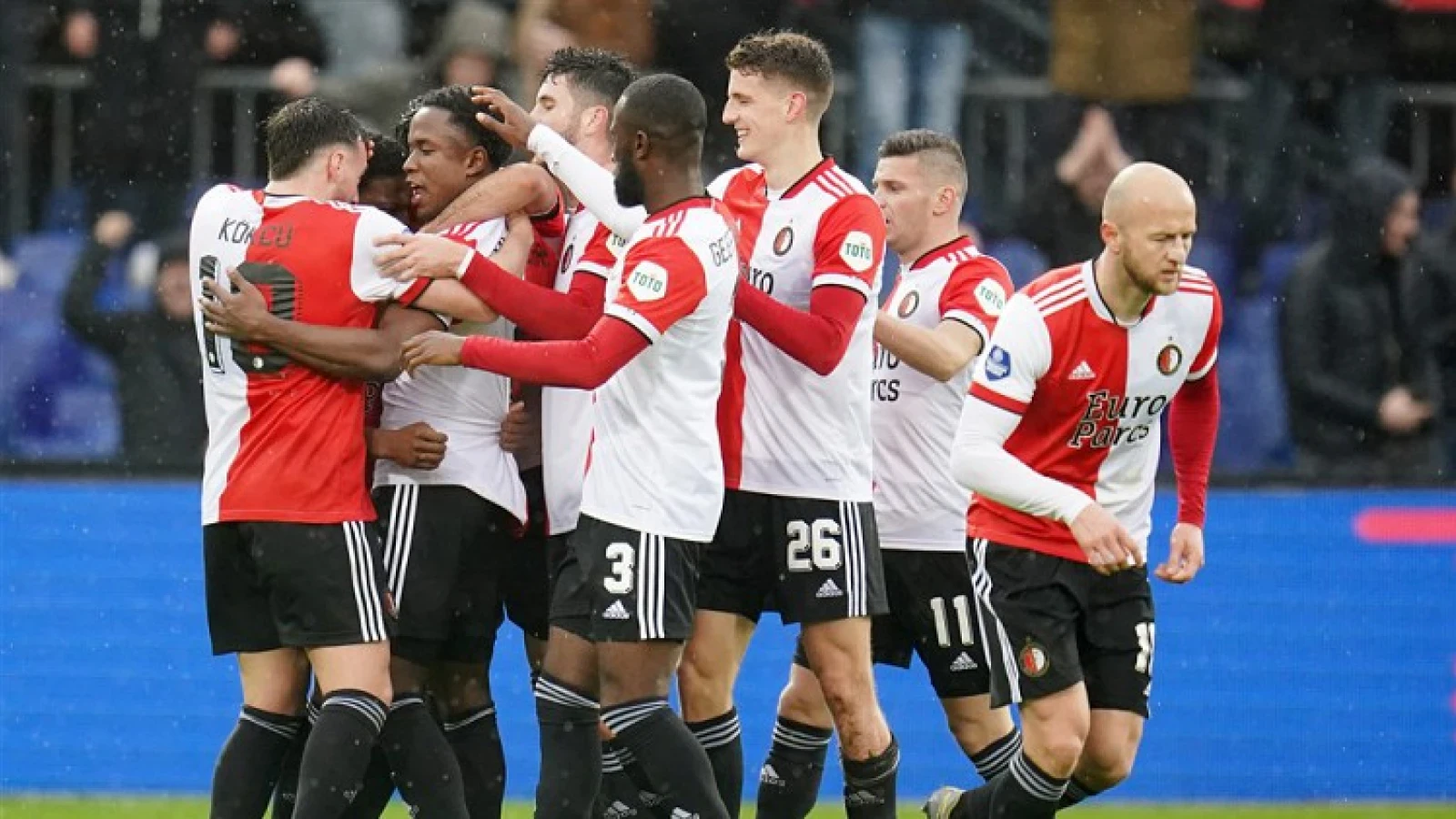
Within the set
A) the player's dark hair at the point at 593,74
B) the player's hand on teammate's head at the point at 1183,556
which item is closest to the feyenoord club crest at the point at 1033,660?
the player's hand on teammate's head at the point at 1183,556

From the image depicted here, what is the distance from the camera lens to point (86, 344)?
11000 millimetres

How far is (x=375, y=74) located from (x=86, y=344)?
5.77 ft

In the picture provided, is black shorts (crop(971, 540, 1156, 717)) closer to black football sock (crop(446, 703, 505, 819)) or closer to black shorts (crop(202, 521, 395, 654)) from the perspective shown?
black football sock (crop(446, 703, 505, 819))

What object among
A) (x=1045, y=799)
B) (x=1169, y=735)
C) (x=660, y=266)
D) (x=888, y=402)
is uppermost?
(x=660, y=266)

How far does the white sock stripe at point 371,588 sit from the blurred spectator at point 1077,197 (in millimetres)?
5290

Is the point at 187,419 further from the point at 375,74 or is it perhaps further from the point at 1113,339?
the point at 1113,339

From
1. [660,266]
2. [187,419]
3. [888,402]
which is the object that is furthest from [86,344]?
[660,266]

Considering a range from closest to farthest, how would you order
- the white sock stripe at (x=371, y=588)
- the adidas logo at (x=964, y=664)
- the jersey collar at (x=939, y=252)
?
the white sock stripe at (x=371, y=588)
the adidas logo at (x=964, y=664)
the jersey collar at (x=939, y=252)

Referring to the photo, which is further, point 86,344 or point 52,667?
point 86,344

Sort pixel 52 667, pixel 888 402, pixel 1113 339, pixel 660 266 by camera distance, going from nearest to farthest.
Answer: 1. pixel 660 266
2. pixel 1113 339
3. pixel 888 402
4. pixel 52 667

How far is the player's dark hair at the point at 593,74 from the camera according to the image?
706 centimetres

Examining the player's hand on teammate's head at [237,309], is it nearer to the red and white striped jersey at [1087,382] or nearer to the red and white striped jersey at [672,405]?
the red and white striped jersey at [672,405]

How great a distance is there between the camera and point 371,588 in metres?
6.43

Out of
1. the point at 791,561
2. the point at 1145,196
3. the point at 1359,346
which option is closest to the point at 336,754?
the point at 791,561
